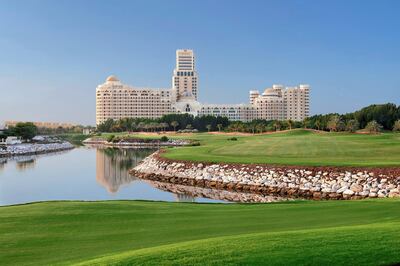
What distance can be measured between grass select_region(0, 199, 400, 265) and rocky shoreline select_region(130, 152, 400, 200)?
406 inches

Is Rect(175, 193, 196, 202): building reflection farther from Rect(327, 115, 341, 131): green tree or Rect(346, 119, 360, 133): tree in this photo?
Rect(327, 115, 341, 131): green tree

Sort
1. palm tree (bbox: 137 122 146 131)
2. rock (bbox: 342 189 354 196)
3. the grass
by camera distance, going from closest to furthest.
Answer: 1. the grass
2. rock (bbox: 342 189 354 196)
3. palm tree (bbox: 137 122 146 131)

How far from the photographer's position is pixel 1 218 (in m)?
11.0

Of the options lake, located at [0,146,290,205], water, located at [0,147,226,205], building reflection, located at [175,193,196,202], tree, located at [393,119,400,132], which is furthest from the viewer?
tree, located at [393,119,400,132]

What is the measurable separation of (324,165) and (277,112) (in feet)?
562

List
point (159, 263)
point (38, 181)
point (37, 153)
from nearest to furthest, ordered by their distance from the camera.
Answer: point (159, 263)
point (38, 181)
point (37, 153)

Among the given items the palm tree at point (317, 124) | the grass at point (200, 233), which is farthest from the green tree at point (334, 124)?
the grass at point (200, 233)

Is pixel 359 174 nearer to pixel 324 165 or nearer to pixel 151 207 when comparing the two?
pixel 324 165

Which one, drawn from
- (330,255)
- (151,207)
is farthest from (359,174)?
(330,255)

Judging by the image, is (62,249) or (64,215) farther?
(64,215)

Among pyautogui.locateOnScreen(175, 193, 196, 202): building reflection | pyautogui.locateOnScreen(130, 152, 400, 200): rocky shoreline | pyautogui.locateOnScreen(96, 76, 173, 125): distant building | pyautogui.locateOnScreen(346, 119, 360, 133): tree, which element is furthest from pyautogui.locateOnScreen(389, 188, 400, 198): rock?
pyautogui.locateOnScreen(96, 76, 173, 125): distant building

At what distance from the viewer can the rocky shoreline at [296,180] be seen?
23641 mm

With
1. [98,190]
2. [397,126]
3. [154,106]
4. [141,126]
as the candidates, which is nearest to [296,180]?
[98,190]

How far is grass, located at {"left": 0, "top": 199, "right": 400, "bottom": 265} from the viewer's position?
6.96m
